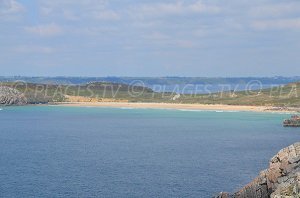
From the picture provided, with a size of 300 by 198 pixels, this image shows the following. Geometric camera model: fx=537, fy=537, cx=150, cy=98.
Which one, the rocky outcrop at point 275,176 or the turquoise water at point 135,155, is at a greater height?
the rocky outcrop at point 275,176

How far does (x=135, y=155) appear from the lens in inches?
3799

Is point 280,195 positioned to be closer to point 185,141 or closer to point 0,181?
point 0,181

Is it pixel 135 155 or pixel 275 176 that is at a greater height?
pixel 275 176

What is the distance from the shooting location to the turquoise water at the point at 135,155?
69875 mm

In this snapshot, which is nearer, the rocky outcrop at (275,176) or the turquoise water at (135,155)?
the rocky outcrop at (275,176)

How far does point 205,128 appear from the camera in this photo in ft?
481

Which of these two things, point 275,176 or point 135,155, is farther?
point 135,155

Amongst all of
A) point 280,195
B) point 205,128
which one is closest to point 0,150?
point 205,128

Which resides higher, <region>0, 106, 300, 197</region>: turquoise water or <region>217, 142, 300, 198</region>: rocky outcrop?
<region>217, 142, 300, 198</region>: rocky outcrop

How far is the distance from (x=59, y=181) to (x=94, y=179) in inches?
189

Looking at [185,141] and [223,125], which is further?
[223,125]

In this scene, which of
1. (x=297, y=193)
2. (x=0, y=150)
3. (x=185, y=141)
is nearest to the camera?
(x=297, y=193)

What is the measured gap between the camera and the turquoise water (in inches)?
2751

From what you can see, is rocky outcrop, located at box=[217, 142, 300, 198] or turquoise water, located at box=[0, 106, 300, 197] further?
turquoise water, located at box=[0, 106, 300, 197]
